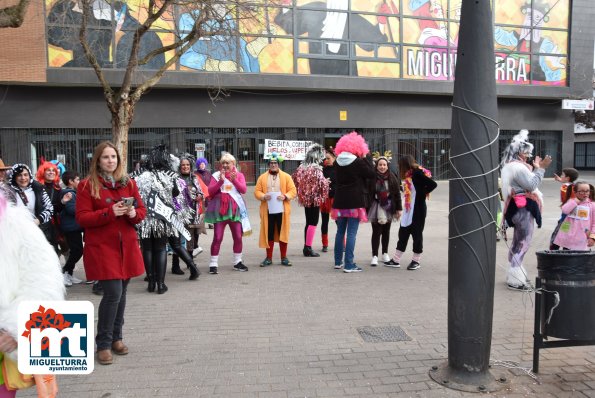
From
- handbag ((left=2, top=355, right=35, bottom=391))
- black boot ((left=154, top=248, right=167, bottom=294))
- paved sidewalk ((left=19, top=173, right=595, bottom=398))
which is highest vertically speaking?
handbag ((left=2, top=355, right=35, bottom=391))

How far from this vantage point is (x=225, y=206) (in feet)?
25.2

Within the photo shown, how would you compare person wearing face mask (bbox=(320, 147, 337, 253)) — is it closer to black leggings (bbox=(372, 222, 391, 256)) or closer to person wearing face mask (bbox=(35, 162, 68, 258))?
black leggings (bbox=(372, 222, 391, 256))

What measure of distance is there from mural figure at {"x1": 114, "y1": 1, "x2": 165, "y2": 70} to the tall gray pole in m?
18.8

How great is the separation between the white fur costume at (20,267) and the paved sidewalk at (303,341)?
1626 millimetres

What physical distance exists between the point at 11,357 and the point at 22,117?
75.0ft

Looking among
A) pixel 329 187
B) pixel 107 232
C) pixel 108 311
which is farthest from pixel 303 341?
pixel 329 187

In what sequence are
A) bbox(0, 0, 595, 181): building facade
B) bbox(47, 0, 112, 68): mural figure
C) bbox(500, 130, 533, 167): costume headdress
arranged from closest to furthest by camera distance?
bbox(500, 130, 533, 167): costume headdress → bbox(47, 0, 112, 68): mural figure → bbox(0, 0, 595, 181): building facade

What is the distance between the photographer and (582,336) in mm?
3814

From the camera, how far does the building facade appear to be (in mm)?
21016

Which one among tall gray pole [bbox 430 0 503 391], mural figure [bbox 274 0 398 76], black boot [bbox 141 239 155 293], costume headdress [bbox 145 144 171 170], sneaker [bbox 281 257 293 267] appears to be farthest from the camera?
mural figure [bbox 274 0 398 76]

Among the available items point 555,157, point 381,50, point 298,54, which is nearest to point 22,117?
point 298,54

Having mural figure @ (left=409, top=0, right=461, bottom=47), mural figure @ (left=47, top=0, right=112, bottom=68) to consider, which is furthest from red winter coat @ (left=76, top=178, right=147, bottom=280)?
mural figure @ (left=409, top=0, right=461, bottom=47)

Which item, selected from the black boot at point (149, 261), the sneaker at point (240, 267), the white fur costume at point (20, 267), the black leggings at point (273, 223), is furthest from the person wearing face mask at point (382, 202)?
the white fur costume at point (20, 267)

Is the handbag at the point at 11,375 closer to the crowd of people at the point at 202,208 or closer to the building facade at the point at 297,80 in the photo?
the crowd of people at the point at 202,208
